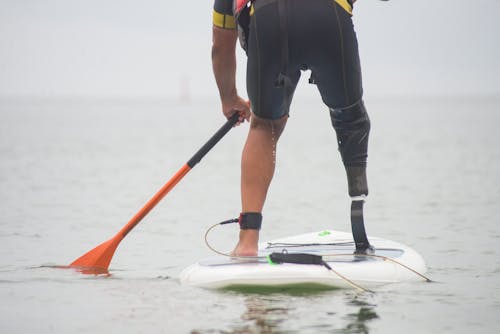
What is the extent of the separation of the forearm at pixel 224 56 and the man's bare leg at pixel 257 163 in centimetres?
30

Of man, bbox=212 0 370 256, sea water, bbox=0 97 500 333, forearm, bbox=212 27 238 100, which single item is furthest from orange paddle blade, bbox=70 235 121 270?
forearm, bbox=212 27 238 100

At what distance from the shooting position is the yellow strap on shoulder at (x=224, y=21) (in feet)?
19.6

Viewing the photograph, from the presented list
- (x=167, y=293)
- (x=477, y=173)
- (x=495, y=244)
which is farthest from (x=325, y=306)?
(x=477, y=173)

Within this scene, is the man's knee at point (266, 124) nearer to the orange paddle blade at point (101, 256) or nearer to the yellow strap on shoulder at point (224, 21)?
the yellow strap on shoulder at point (224, 21)

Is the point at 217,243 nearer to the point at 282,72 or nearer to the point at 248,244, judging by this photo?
the point at 248,244

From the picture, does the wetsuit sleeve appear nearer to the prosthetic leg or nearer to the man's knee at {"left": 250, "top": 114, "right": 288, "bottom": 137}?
the man's knee at {"left": 250, "top": 114, "right": 288, "bottom": 137}

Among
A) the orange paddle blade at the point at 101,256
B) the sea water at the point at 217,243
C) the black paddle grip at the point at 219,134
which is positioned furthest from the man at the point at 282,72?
the orange paddle blade at the point at 101,256

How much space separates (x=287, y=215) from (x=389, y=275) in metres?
4.94

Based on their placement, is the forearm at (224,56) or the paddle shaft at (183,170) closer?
the forearm at (224,56)

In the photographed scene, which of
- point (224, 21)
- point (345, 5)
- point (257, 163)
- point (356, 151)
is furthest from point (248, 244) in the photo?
point (345, 5)

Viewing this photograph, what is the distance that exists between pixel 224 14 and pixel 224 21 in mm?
46

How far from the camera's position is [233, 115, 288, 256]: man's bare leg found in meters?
5.98

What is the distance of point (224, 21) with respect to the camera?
5980mm

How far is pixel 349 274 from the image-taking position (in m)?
5.69
